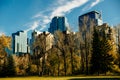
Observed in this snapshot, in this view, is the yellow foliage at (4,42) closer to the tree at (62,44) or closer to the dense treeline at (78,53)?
the dense treeline at (78,53)

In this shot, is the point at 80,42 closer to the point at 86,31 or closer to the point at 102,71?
the point at 86,31

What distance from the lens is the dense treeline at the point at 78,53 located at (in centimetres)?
5288

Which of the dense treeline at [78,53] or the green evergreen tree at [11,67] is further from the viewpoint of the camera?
the green evergreen tree at [11,67]

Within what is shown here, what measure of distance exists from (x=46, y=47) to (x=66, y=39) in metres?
6.81

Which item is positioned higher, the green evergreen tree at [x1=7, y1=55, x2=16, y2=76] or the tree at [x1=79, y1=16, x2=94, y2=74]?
the tree at [x1=79, y1=16, x2=94, y2=74]

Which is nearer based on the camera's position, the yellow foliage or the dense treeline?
the dense treeline

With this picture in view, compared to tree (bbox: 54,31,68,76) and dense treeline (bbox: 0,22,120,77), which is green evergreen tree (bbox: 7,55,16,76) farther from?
tree (bbox: 54,31,68,76)

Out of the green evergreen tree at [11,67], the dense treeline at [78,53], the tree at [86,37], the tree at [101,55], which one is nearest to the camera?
the tree at [101,55]

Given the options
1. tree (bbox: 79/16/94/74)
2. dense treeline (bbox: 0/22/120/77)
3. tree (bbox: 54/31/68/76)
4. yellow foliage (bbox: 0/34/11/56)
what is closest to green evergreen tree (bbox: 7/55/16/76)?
dense treeline (bbox: 0/22/120/77)

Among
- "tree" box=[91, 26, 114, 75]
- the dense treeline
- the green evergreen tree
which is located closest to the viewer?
"tree" box=[91, 26, 114, 75]

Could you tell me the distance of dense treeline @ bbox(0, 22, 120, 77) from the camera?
52.9 metres

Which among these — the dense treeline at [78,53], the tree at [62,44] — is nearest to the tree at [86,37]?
the dense treeline at [78,53]

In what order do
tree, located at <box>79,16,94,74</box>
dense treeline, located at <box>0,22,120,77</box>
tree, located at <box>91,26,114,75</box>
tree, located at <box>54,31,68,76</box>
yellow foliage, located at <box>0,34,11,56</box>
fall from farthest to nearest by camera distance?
yellow foliage, located at <box>0,34,11,56</box>
tree, located at <box>54,31,68,76</box>
tree, located at <box>79,16,94,74</box>
dense treeline, located at <box>0,22,120,77</box>
tree, located at <box>91,26,114,75</box>

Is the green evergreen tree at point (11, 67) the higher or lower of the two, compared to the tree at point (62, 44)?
lower
